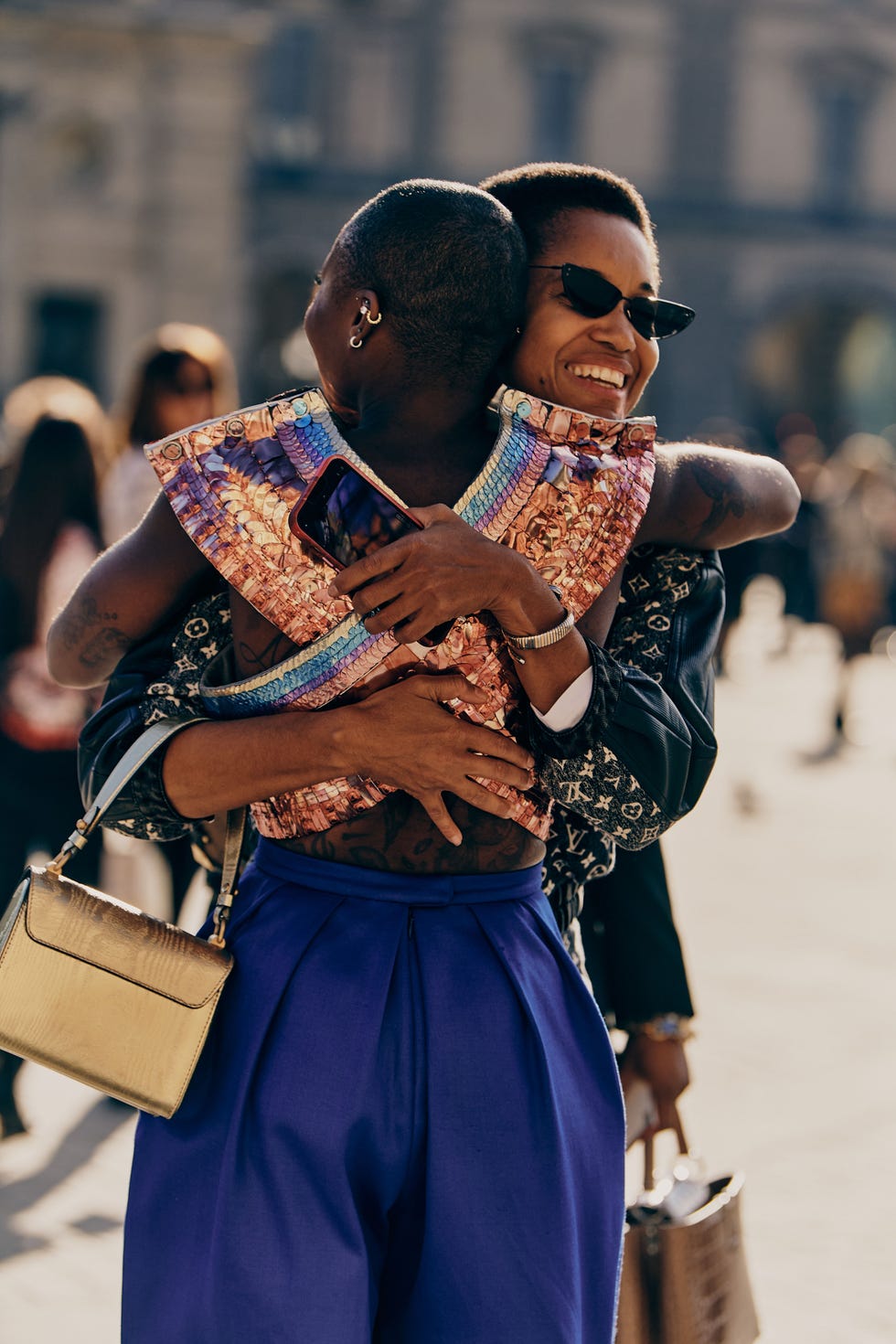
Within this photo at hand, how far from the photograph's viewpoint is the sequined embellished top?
2035mm

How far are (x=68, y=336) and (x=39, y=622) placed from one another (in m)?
25.8

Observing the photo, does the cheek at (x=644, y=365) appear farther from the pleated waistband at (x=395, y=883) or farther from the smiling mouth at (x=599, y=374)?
the pleated waistband at (x=395, y=883)

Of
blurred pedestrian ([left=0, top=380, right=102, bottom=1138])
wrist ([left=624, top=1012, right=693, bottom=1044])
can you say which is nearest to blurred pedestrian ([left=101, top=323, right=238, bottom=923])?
blurred pedestrian ([left=0, top=380, right=102, bottom=1138])

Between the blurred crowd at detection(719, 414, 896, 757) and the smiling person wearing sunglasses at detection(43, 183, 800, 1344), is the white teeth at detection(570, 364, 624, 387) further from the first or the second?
the blurred crowd at detection(719, 414, 896, 757)

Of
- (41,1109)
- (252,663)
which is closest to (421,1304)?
(252,663)

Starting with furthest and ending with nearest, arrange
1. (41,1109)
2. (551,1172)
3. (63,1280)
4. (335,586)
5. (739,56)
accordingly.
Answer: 1. (739,56)
2. (41,1109)
3. (63,1280)
4. (551,1172)
5. (335,586)

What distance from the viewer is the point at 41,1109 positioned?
543 centimetres

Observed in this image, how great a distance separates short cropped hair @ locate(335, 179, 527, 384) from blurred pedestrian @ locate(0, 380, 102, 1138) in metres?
3.48

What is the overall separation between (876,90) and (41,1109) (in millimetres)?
38072

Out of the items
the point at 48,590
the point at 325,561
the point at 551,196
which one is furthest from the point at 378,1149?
the point at 48,590

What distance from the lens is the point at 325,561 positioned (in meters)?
2.01

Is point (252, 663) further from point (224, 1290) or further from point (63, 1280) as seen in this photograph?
point (63, 1280)

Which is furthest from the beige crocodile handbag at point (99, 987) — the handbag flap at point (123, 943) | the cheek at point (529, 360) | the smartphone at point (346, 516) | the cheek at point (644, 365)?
the cheek at point (644, 365)

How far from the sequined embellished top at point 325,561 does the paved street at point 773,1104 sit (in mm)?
682
